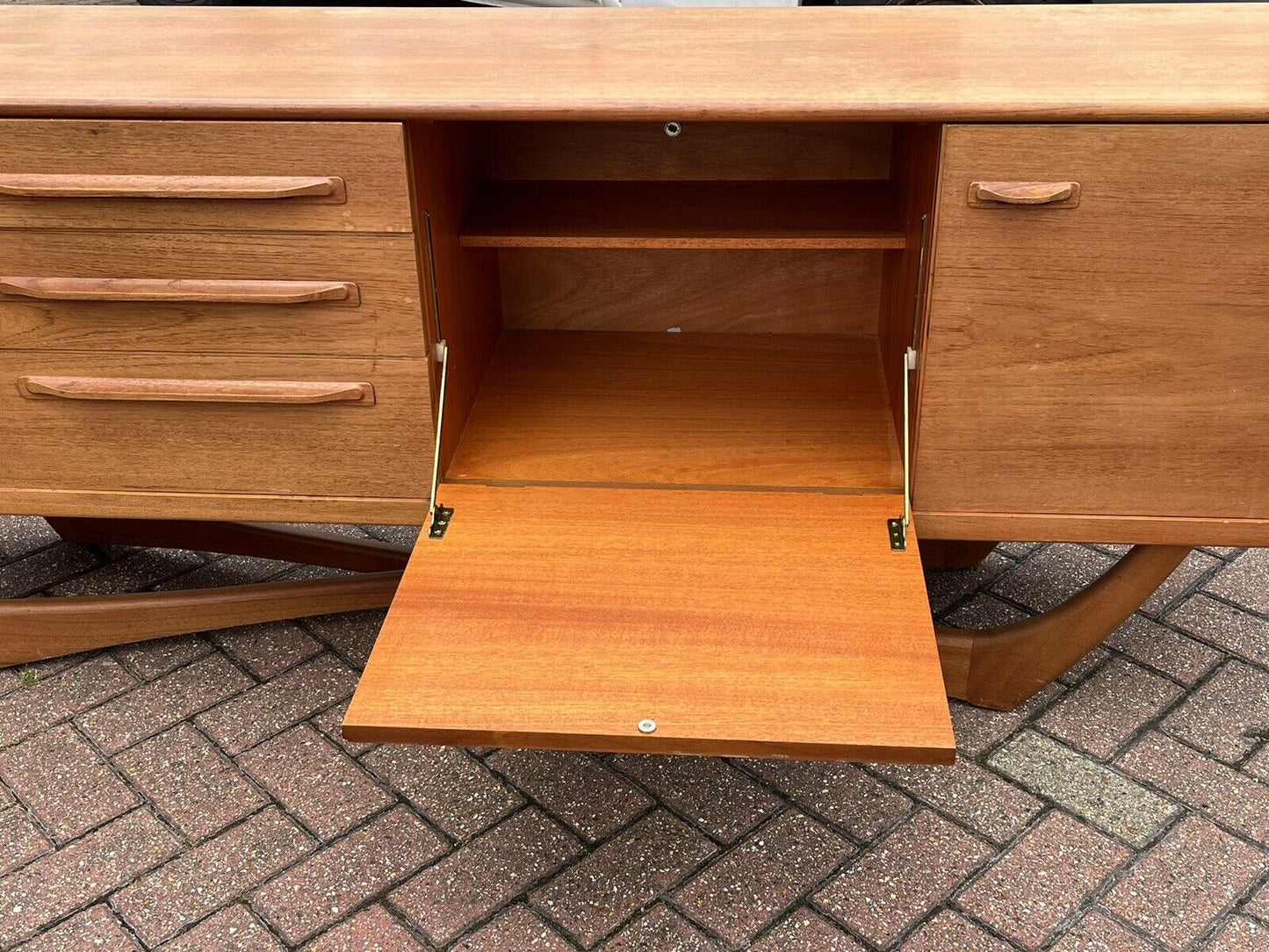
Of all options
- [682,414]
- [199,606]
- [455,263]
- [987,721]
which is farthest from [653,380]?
Result: [199,606]

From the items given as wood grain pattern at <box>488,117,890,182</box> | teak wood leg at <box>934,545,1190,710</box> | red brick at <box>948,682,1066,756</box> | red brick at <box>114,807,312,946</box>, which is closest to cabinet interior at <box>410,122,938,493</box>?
wood grain pattern at <box>488,117,890,182</box>

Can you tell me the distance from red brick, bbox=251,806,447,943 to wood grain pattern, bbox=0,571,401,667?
19.2 inches

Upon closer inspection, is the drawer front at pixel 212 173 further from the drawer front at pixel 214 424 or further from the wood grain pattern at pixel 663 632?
the wood grain pattern at pixel 663 632

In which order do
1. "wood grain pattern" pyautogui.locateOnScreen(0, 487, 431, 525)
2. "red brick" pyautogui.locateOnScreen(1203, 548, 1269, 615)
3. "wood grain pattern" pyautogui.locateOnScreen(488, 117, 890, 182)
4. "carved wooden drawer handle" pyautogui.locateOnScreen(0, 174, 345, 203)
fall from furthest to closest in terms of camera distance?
1. "red brick" pyautogui.locateOnScreen(1203, 548, 1269, 615)
2. "wood grain pattern" pyautogui.locateOnScreen(488, 117, 890, 182)
3. "wood grain pattern" pyautogui.locateOnScreen(0, 487, 431, 525)
4. "carved wooden drawer handle" pyautogui.locateOnScreen(0, 174, 345, 203)

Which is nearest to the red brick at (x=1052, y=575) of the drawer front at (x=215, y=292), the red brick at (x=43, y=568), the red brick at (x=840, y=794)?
the red brick at (x=840, y=794)

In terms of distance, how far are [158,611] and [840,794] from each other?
1195 millimetres

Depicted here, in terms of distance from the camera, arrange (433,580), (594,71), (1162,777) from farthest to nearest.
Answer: (1162,777) → (594,71) → (433,580)

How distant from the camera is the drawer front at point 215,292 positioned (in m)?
1.60

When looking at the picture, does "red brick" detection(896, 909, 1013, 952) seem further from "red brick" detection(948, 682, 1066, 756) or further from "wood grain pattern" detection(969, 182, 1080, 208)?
"wood grain pattern" detection(969, 182, 1080, 208)

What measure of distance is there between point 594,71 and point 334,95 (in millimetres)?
348

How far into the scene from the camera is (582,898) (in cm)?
166

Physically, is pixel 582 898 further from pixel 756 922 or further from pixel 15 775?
pixel 15 775

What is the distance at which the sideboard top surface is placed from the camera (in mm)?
1490

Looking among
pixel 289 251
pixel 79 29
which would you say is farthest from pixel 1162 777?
pixel 79 29
